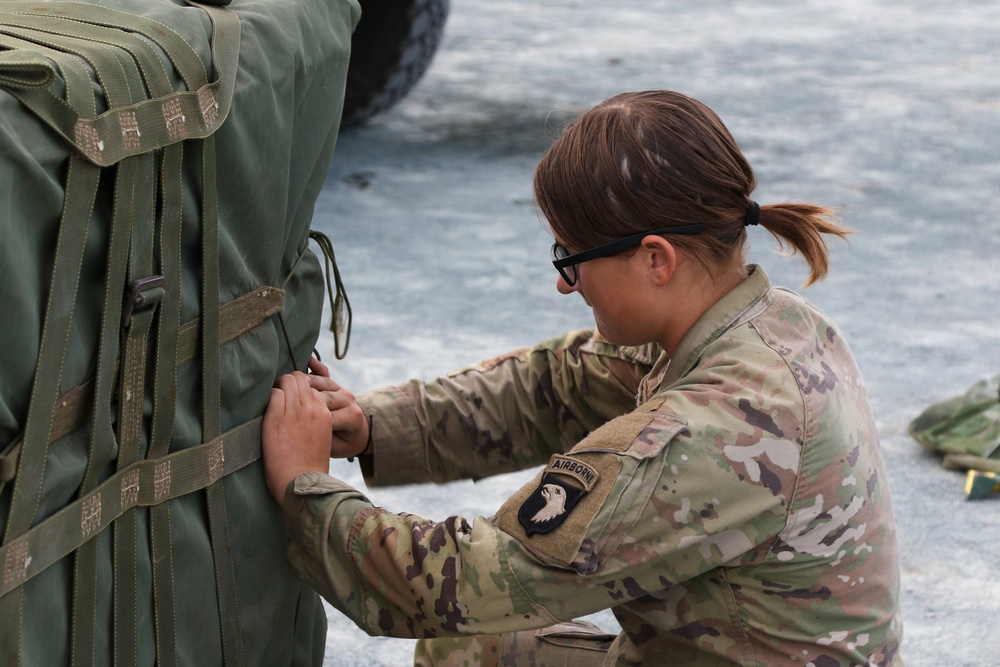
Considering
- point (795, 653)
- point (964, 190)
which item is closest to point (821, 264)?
point (795, 653)

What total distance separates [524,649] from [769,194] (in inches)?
112

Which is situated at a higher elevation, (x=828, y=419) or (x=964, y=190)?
(x=828, y=419)

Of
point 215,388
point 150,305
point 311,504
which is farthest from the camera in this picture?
point 311,504

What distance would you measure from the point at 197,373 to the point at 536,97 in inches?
175

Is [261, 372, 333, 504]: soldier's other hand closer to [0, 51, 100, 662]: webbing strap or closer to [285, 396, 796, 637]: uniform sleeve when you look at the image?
[285, 396, 796, 637]: uniform sleeve

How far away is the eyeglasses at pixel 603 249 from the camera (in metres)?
1.41

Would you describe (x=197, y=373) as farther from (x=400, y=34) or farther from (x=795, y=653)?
(x=400, y=34)

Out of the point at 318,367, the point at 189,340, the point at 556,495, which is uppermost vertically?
the point at 189,340

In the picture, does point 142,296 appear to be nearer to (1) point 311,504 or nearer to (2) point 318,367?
(1) point 311,504

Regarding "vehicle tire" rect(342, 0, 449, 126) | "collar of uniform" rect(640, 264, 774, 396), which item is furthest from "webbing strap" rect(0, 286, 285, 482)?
"vehicle tire" rect(342, 0, 449, 126)

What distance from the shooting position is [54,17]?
1.20 m

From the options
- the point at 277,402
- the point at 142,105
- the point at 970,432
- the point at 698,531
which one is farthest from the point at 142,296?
the point at 970,432

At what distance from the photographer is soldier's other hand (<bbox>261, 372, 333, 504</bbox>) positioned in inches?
58.0

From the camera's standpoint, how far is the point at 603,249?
1419 millimetres
